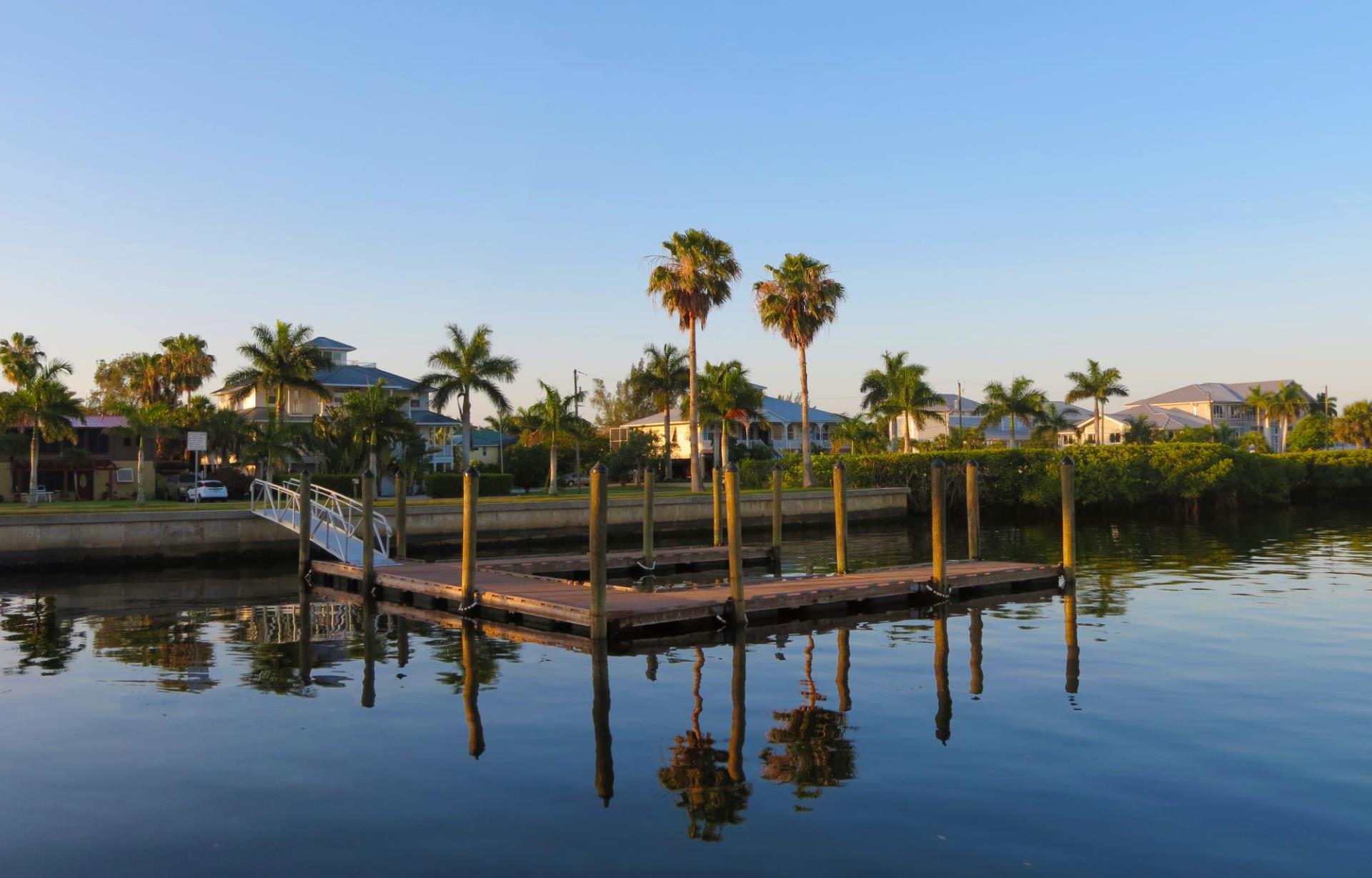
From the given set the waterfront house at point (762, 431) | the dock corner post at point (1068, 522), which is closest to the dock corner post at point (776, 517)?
the dock corner post at point (1068, 522)

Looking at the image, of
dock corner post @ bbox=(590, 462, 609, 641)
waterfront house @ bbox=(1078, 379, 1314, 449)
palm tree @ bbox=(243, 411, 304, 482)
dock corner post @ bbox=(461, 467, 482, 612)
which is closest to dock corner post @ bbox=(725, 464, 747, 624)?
dock corner post @ bbox=(590, 462, 609, 641)

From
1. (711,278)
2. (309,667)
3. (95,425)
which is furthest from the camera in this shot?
(95,425)

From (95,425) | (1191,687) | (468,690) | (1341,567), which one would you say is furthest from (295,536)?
(95,425)

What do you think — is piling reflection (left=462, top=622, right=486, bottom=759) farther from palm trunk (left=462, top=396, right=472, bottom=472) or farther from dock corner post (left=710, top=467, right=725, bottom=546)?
palm trunk (left=462, top=396, right=472, bottom=472)

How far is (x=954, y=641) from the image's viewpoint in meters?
20.0

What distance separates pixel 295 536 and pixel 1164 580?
26.8 m

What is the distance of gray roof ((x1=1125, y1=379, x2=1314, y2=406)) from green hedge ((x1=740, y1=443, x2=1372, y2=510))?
72263 millimetres

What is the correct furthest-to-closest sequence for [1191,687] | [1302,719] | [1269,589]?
[1269,589] < [1191,687] < [1302,719]

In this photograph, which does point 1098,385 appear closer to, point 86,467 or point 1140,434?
point 1140,434

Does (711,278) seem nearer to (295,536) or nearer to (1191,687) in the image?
(295,536)

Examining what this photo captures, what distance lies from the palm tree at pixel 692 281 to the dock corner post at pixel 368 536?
1343 inches

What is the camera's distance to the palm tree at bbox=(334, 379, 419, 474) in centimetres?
5731

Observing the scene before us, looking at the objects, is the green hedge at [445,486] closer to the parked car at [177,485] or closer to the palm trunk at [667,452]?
the parked car at [177,485]

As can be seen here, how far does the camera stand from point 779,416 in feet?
312
